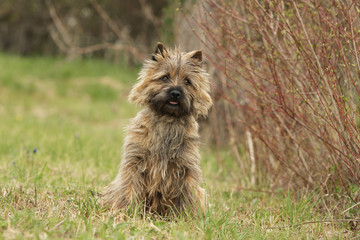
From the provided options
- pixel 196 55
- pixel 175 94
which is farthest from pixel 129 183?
pixel 196 55

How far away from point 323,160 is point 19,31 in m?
21.5

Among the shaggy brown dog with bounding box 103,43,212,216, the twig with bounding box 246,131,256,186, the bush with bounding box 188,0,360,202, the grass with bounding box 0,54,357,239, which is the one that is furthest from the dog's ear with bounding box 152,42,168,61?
the twig with bounding box 246,131,256,186

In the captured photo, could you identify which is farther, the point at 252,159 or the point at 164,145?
the point at 252,159

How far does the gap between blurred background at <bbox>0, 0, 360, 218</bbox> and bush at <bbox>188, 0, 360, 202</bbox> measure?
19 millimetres

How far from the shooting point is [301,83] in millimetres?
4426

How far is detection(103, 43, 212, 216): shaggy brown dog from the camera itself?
379 cm

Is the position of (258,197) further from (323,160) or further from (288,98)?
(288,98)

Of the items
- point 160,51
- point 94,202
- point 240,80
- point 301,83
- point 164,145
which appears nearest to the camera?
point 94,202

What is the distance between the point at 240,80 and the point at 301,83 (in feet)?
5.05

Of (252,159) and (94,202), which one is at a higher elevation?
(94,202)

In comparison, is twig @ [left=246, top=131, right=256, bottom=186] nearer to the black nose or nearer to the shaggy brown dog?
the shaggy brown dog

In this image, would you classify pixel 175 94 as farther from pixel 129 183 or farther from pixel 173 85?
pixel 129 183

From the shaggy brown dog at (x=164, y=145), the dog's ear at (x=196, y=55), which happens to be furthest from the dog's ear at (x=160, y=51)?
the dog's ear at (x=196, y=55)

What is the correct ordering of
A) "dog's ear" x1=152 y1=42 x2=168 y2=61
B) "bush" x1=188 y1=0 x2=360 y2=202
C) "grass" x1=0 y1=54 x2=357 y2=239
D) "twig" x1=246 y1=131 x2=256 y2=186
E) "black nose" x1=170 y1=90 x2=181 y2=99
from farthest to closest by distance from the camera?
"twig" x1=246 y1=131 x2=256 y2=186 < "dog's ear" x1=152 y1=42 x2=168 y2=61 < "black nose" x1=170 y1=90 x2=181 y2=99 < "bush" x1=188 y1=0 x2=360 y2=202 < "grass" x1=0 y1=54 x2=357 y2=239
